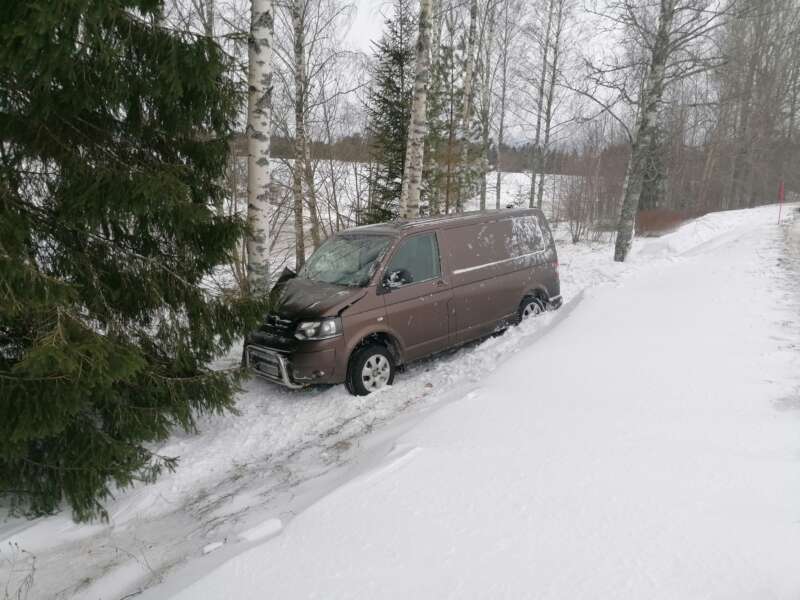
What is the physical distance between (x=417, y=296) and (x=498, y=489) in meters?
3.27

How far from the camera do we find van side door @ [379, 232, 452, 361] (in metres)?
5.92

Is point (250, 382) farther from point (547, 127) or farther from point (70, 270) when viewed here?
point (547, 127)

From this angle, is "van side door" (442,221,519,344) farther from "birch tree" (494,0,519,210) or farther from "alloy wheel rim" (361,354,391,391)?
"birch tree" (494,0,519,210)

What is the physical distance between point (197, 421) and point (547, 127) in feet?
79.9

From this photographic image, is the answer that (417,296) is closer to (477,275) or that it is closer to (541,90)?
(477,275)

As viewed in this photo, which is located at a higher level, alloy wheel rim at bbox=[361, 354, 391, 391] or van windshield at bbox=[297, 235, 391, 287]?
van windshield at bbox=[297, 235, 391, 287]

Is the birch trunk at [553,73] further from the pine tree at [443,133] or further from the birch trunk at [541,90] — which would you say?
the pine tree at [443,133]

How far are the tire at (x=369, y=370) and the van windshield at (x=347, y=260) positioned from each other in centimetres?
79

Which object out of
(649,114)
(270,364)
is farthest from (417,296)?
(649,114)

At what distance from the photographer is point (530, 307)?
305 inches

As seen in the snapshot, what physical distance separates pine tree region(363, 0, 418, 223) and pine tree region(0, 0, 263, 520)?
10900 mm

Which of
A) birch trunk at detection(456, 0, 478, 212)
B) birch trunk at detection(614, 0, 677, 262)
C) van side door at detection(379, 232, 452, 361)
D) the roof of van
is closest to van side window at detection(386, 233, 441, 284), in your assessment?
van side door at detection(379, 232, 452, 361)

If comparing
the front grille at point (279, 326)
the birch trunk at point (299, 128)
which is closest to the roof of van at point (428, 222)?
the front grille at point (279, 326)

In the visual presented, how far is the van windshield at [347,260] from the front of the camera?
235 inches
